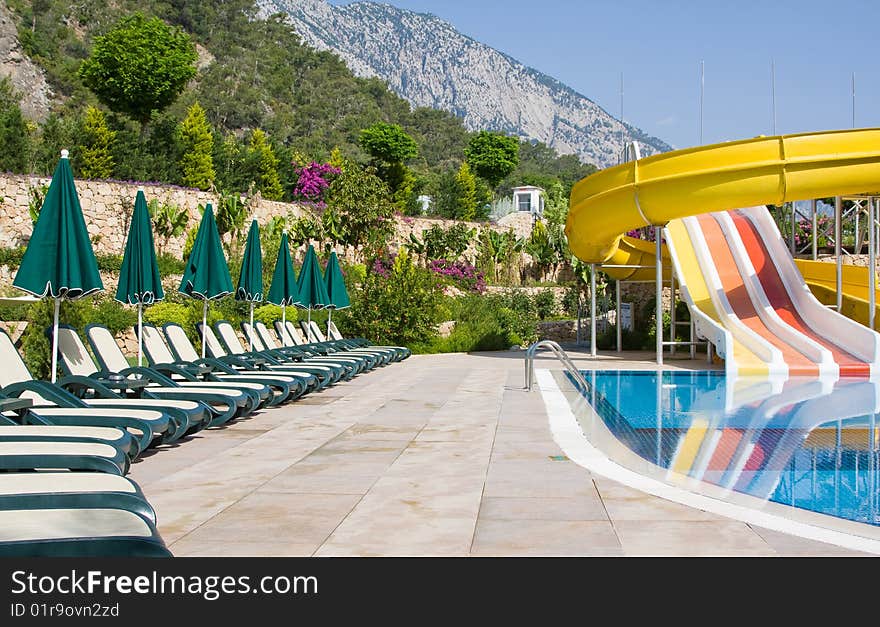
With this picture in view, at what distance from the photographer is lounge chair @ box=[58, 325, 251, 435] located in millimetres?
7965

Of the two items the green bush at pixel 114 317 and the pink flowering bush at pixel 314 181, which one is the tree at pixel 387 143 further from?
the green bush at pixel 114 317

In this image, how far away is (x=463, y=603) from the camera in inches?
140

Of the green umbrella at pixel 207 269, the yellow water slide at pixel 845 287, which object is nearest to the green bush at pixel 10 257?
the green umbrella at pixel 207 269

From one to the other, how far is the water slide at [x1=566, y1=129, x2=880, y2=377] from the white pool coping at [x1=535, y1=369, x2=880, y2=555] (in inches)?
294

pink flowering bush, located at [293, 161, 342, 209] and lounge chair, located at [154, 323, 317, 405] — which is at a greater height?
pink flowering bush, located at [293, 161, 342, 209]

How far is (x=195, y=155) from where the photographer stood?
30.6 metres

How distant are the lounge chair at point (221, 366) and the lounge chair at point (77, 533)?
21.3 feet

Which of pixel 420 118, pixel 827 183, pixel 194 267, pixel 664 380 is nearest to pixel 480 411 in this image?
pixel 194 267

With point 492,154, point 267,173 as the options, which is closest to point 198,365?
point 267,173

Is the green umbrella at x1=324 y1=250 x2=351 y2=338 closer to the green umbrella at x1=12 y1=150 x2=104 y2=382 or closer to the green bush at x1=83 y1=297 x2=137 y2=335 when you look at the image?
the green bush at x1=83 y1=297 x2=137 y2=335

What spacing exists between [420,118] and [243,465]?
250 feet

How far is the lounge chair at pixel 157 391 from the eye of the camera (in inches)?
314

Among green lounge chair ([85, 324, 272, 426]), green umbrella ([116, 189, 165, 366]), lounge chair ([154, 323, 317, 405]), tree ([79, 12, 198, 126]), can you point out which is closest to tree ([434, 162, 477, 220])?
tree ([79, 12, 198, 126])

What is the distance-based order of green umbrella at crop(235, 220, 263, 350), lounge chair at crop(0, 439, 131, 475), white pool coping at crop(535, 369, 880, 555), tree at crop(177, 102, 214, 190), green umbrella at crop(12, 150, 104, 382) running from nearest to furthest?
white pool coping at crop(535, 369, 880, 555)
lounge chair at crop(0, 439, 131, 475)
green umbrella at crop(12, 150, 104, 382)
green umbrella at crop(235, 220, 263, 350)
tree at crop(177, 102, 214, 190)
